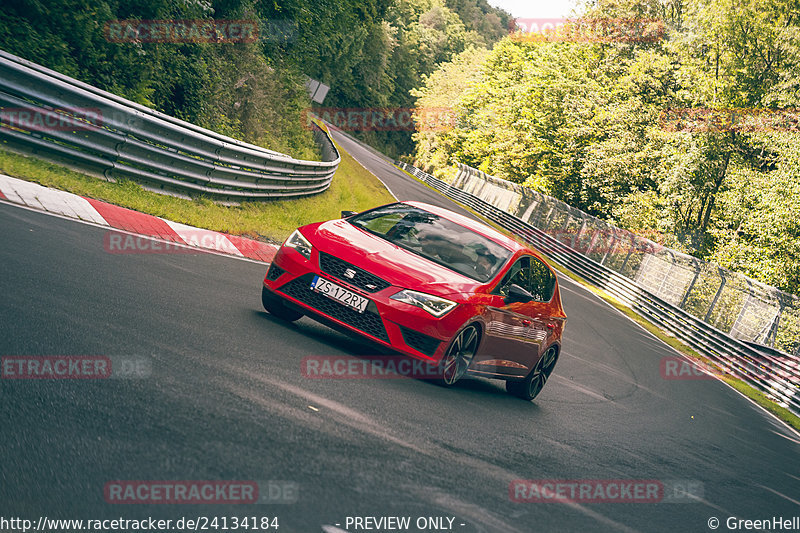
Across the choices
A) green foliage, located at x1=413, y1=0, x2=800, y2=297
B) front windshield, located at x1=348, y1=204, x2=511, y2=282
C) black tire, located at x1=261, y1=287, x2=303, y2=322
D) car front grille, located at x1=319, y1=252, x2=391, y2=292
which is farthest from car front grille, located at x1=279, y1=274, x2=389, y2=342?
green foliage, located at x1=413, y1=0, x2=800, y2=297

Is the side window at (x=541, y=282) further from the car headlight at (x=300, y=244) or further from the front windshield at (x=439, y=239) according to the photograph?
the car headlight at (x=300, y=244)

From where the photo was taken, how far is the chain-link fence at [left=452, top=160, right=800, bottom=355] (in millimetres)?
22250

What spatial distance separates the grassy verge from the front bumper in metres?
5.25

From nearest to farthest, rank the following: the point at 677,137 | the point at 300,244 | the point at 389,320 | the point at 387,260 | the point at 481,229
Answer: the point at 389,320 < the point at 387,260 < the point at 300,244 < the point at 481,229 < the point at 677,137

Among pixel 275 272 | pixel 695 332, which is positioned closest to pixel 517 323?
pixel 275 272

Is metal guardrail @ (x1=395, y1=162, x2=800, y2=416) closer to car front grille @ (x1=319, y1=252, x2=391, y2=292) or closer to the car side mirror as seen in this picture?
the car side mirror

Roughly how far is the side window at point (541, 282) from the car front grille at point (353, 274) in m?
2.42

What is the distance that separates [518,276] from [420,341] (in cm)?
197

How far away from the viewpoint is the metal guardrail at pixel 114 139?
405 inches

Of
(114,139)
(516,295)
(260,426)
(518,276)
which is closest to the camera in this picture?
(260,426)

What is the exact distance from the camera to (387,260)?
288 inches

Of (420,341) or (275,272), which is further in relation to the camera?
(275,272)

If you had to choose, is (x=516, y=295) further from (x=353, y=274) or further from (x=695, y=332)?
(x=695, y=332)

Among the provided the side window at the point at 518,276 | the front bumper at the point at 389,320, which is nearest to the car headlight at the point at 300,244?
the front bumper at the point at 389,320
